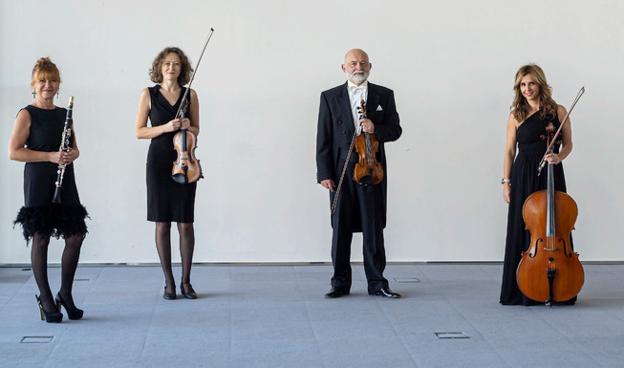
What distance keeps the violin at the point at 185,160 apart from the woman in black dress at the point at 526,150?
1.65 m

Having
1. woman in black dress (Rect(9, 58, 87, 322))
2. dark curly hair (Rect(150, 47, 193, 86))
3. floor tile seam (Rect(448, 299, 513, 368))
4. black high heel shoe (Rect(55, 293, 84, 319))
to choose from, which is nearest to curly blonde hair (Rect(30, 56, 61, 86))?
woman in black dress (Rect(9, 58, 87, 322))

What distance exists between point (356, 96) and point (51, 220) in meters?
1.78

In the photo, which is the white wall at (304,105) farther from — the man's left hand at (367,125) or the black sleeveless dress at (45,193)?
the black sleeveless dress at (45,193)

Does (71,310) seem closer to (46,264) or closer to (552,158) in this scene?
(46,264)

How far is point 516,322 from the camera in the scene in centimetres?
506

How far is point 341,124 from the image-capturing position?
5.68 metres

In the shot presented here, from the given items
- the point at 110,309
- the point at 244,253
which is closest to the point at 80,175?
the point at 244,253

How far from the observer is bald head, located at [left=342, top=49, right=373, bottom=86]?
5617mm

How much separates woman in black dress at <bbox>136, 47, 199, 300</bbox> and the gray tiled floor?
0.35 meters

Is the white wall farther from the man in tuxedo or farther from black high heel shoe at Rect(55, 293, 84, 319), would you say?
black high heel shoe at Rect(55, 293, 84, 319)

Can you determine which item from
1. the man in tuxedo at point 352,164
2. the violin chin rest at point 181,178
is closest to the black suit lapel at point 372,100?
the man in tuxedo at point 352,164

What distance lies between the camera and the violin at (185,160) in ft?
18.0

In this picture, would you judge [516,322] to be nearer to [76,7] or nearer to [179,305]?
[179,305]

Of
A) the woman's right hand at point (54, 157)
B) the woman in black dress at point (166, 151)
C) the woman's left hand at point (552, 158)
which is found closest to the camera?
the woman's right hand at point (54, 157)
